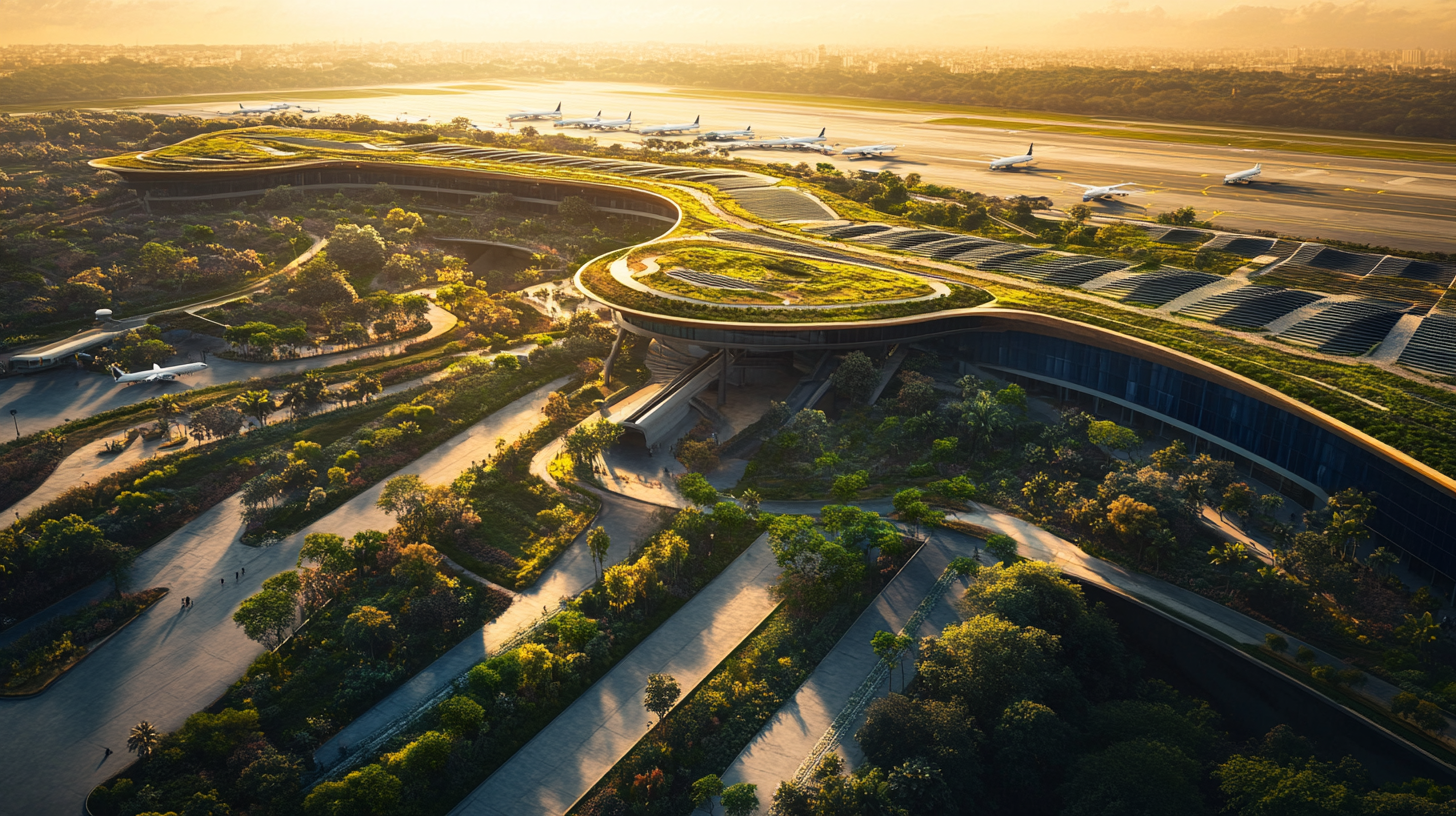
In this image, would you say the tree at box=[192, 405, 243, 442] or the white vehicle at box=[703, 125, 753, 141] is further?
the white vehicle at box=[703, 125, 753, 141]

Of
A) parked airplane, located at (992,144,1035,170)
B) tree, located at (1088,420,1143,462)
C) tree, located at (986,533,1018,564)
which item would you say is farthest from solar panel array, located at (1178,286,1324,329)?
parked airplane, located at (992,144,1035,170)

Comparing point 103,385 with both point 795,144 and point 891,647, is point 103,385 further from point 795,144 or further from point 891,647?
point 795,144

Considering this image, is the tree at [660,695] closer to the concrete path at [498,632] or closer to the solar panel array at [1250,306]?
the concrete path at [498,632]

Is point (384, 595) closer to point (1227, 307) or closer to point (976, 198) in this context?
point (1227, 307)

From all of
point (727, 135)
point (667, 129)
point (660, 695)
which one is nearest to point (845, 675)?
point (660, 695)

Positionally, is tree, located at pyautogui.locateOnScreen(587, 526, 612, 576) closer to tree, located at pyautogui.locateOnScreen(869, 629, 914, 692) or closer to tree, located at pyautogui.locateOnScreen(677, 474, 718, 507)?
tree, located at pyautogui.locateOnScreen(677, 474, 718, 507)

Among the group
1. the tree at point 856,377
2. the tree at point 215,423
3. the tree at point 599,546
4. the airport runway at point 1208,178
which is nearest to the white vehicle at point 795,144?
the airport runway at point 1208,178
